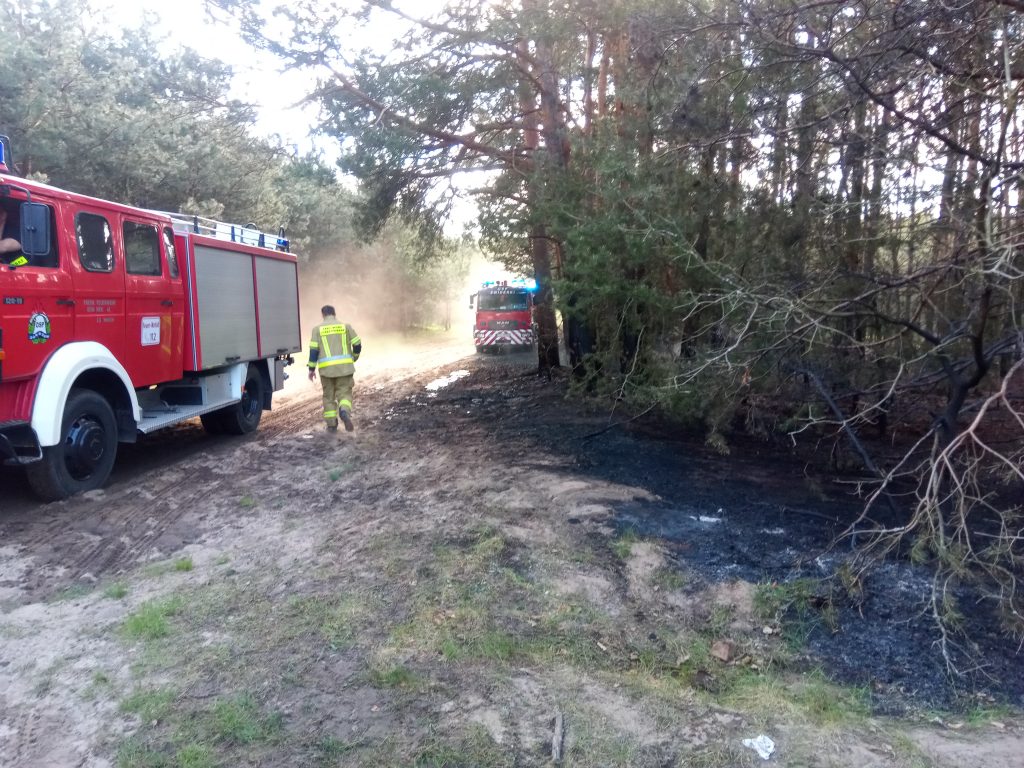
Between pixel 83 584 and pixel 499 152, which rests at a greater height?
pixel 499 152

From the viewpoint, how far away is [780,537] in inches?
261

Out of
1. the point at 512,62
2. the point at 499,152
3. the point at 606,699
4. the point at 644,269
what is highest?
the point at 512,62

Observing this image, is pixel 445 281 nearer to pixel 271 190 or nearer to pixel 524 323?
pixel 524 323

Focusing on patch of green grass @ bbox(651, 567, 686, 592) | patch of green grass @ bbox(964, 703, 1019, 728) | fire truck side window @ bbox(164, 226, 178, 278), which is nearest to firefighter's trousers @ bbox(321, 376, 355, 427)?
fire truck side window @ bbox(164, 226, 178, 278)

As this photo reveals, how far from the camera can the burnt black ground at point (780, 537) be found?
15.2 ft

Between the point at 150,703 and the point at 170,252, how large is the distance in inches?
254

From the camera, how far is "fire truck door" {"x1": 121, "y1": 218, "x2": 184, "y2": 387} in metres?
8.56

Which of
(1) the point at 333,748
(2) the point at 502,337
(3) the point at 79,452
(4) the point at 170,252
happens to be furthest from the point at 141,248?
(2) the point at 502,337

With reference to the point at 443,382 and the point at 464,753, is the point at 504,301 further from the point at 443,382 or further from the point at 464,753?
the point at 464,753

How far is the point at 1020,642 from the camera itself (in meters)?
4.77

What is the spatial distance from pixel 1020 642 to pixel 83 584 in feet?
19.3

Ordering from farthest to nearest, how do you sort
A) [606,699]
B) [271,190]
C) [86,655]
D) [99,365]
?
1. [271,190]
2. [99,365]
3. [86,655]
4. [606,699]

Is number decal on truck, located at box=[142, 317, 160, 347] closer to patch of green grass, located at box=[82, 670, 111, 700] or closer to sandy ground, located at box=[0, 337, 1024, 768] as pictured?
sandy ground, located at box=[0, 337, 1024, 768]

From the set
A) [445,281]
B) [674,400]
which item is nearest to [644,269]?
[674,400]
